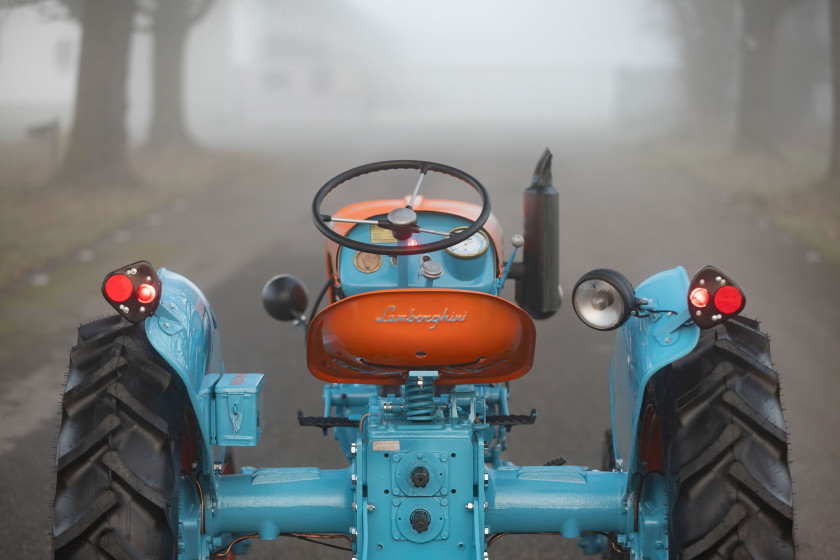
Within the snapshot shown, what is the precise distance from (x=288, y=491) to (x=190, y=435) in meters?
0.42

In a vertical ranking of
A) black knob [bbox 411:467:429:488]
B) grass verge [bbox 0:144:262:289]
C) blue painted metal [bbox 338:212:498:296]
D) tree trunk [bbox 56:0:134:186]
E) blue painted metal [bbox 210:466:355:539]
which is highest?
tree trunk [bbox 56:0:134:186]

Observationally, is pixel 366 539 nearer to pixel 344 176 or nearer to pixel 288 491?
pixel 288 491

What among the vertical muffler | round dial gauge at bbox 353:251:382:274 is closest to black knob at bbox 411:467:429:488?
round dial gauge at bbox 353:251:382:274

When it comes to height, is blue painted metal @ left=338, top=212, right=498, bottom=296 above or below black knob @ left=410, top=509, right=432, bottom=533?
above

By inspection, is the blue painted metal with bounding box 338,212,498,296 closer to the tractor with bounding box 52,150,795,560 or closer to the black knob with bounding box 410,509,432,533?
the tractor with bounding box 52,150,795,560

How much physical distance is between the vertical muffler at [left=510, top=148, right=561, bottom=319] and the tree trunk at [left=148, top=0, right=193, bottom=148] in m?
20.5

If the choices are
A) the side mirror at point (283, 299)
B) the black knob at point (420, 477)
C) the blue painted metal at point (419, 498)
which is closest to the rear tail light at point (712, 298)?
the blue painted metal at point (419, 498)

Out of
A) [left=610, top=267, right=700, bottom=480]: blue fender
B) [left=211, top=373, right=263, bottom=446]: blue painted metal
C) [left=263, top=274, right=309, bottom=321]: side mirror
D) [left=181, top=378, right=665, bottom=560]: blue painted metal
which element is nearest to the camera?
[left=610, top=267, right=700, bottom=480]: blue fender

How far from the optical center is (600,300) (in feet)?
10.7

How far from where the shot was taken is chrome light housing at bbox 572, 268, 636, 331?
3.23 metres

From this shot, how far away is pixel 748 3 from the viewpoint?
23984 millimetres

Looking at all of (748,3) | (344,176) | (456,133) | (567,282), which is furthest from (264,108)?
(344,176)

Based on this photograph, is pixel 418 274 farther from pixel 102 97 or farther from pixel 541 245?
pixel 102 97

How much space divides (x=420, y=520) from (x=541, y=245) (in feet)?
4.72
